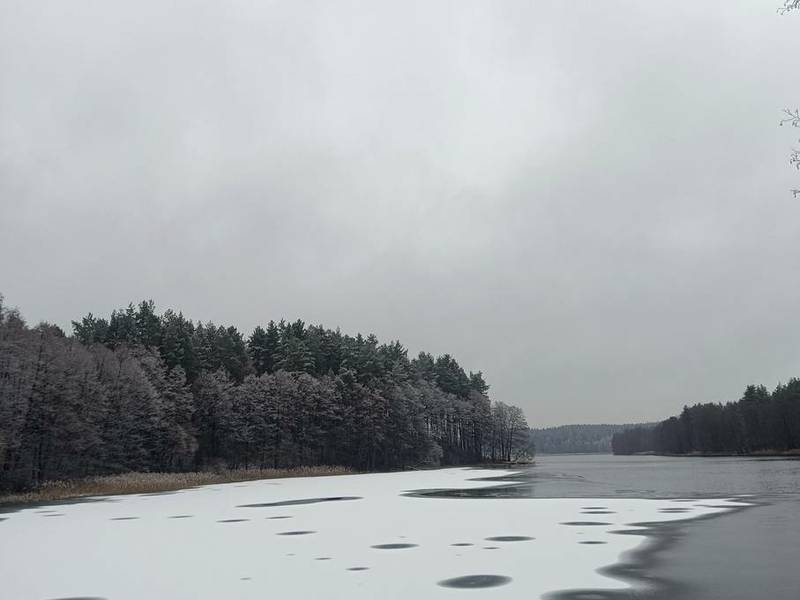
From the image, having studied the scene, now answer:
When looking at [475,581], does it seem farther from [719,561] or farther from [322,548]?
[322,548]

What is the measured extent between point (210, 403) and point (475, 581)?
89054 millimetres

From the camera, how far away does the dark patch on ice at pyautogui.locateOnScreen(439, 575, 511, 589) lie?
1511cm

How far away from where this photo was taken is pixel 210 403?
98938 millimetres

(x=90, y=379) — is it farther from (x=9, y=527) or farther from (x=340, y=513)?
(x=340, y=513)

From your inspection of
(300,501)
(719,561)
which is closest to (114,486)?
(300,501)

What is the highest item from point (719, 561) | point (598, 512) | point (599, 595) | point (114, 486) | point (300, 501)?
point (114, 486)

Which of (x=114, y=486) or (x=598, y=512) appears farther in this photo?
(x=114, y=486)

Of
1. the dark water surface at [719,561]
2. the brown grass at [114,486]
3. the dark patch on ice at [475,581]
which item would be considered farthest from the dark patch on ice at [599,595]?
the brown grass at [114,486]

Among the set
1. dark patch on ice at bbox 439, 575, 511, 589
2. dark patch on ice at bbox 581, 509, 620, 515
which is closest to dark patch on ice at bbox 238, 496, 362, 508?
dark patch on ice at bbox 581, 509, 620, 515

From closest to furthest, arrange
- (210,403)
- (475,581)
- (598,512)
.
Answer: (475,581) → (598,512) → (210,403)

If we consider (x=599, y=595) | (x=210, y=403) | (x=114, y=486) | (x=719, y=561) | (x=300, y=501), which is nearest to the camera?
(x=599, y=595)

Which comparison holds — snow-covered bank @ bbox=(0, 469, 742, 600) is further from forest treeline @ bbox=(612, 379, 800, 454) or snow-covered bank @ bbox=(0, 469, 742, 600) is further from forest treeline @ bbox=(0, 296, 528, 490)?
forest treeline @ bbox=(612, 379, 800, 454)

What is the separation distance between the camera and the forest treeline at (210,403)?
65.5 meters

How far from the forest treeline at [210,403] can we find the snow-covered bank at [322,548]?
1209 inches
